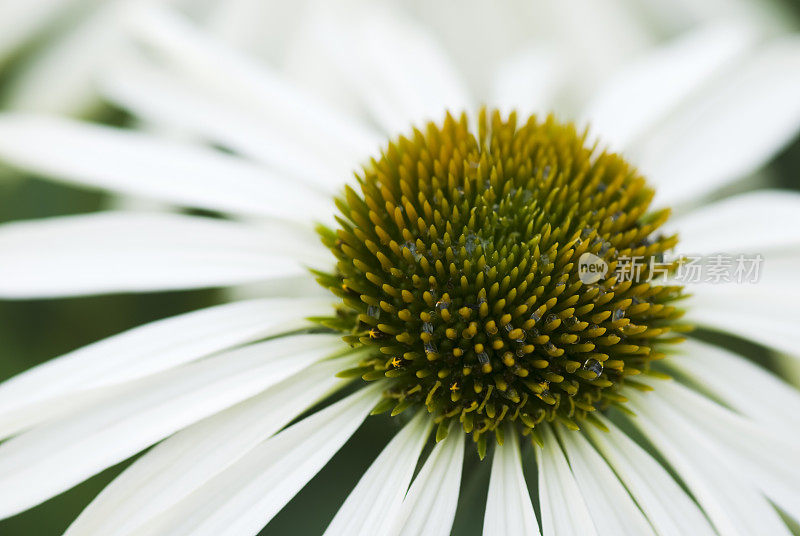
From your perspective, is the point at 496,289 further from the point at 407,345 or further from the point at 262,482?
the point at 262,482

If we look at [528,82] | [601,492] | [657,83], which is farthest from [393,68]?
[601,492]

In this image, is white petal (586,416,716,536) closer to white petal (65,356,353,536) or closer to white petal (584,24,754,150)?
white petal (65,356,353,536)

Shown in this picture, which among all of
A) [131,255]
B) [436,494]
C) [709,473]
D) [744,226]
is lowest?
[709,473]

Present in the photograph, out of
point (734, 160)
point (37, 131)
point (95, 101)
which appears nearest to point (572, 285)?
point (734, 160)

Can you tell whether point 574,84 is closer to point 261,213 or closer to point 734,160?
point 734,160

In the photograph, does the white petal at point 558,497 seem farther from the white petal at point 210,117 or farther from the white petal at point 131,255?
the white petal at point 210,117
